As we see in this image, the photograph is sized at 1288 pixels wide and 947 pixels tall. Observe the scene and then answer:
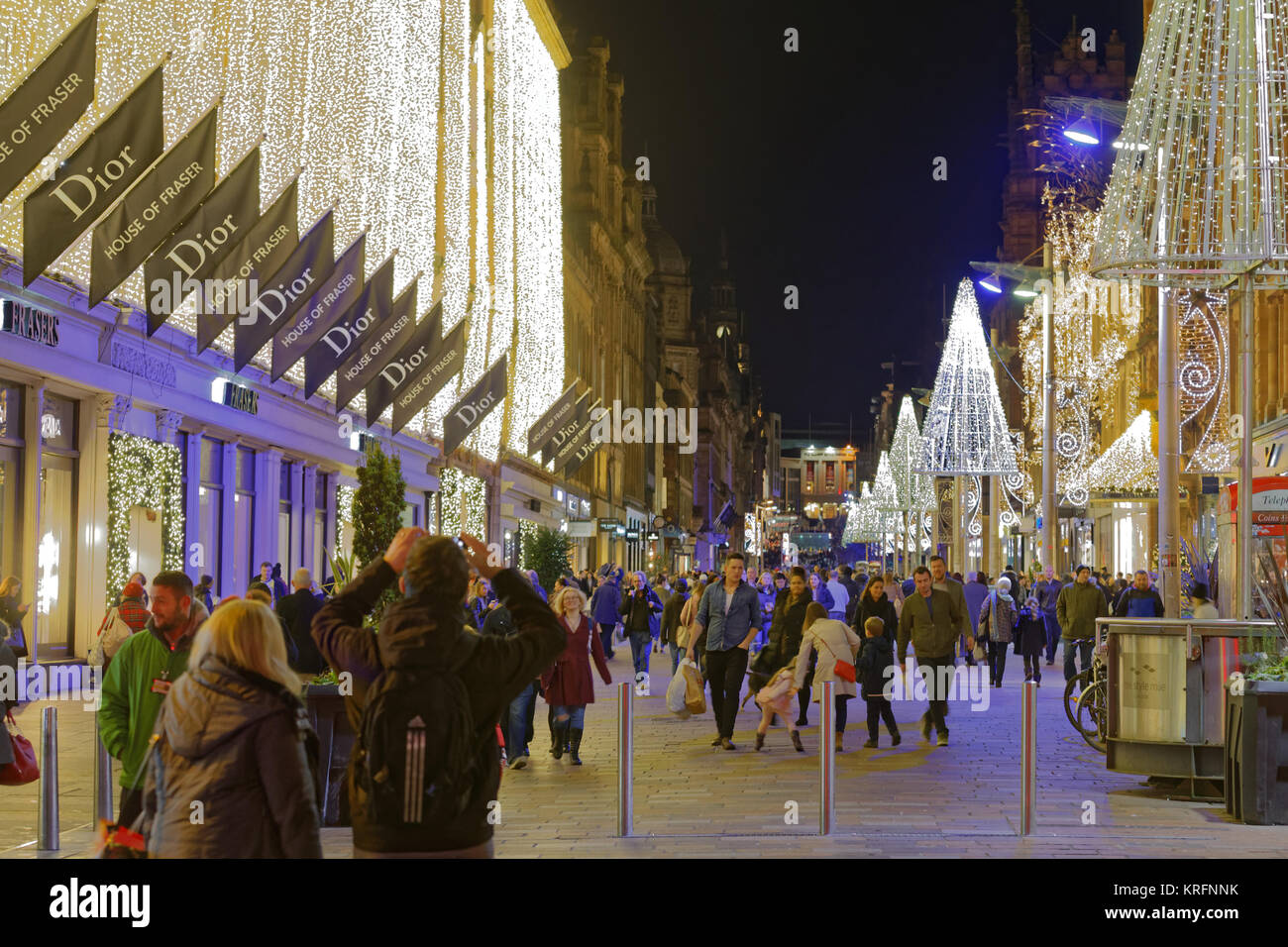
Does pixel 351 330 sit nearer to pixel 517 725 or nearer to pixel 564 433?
pixel 517 725

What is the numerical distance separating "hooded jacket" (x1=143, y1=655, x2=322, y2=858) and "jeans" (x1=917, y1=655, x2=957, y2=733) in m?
13.2

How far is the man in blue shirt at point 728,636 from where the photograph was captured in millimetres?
17781

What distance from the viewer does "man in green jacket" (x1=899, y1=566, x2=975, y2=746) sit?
18078 mm

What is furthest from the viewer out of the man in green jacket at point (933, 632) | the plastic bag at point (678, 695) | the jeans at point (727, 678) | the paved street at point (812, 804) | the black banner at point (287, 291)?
the black banner at point (287, 291)

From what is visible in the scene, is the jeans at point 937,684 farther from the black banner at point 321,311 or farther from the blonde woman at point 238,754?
the blonde woman at point 238,754

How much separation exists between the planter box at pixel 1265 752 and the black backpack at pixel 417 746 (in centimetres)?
789

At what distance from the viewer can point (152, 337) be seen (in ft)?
79.9

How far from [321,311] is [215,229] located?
5750 mm

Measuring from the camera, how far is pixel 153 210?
18469 mm

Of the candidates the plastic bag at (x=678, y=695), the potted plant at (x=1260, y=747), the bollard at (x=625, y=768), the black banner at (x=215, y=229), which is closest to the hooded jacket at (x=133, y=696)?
the bollard at (x=625, y=768)

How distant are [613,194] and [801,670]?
58043 millimetres

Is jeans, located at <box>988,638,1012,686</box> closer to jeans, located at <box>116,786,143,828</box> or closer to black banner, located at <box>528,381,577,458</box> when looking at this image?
black banner, located at <box>528,381,577,458</box>

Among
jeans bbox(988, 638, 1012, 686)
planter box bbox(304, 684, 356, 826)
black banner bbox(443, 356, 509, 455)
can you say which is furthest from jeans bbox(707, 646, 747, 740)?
black banner bbox(443, 356, 509, 455)
